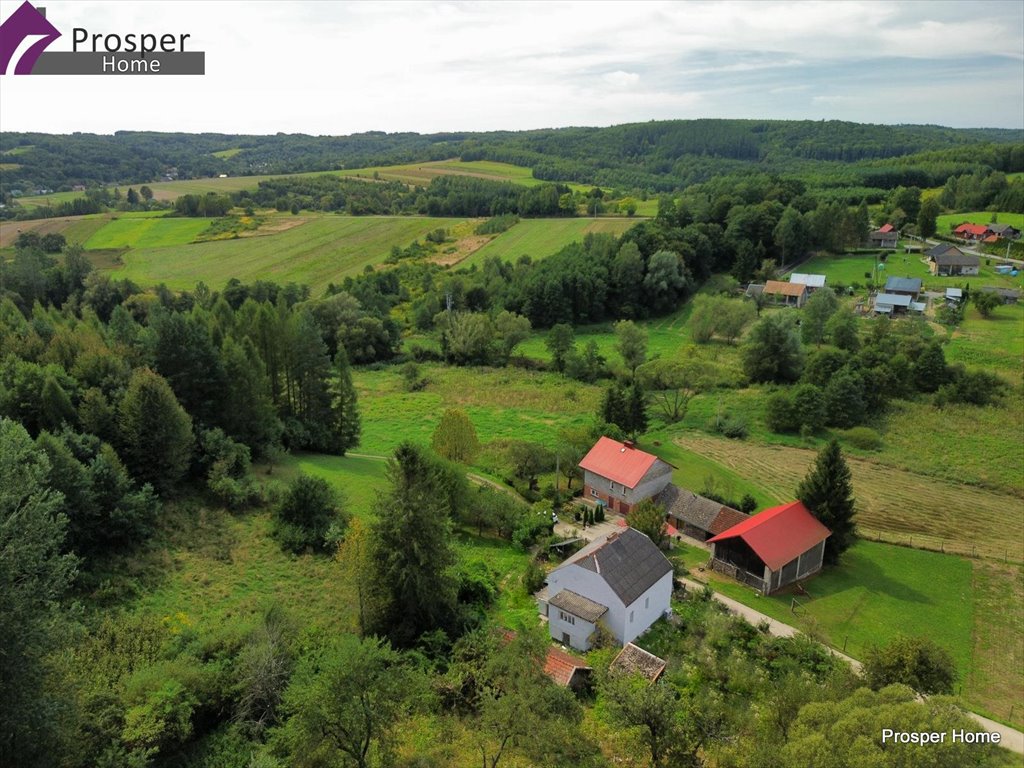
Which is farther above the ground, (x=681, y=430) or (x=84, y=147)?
(x=84, y=147)

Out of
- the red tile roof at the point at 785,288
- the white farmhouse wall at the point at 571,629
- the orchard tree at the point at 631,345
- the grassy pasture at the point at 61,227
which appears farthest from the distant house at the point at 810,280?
the grassy pasture at the point at 61,227

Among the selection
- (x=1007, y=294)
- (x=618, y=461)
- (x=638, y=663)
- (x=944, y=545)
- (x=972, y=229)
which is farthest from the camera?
(x=972, y=229)

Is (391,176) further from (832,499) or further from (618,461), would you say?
(832,499)

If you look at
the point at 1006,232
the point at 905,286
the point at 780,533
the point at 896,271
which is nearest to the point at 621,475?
the point at 780,533

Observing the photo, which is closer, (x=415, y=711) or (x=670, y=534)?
(x=415, y=711)

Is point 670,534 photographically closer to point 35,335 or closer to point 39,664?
point 39,664

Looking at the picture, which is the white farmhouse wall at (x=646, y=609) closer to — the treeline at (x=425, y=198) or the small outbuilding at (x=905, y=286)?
the small outbuilding at (x=905, y=286)

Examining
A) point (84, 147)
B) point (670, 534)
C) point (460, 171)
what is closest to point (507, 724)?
point (670, 534)
